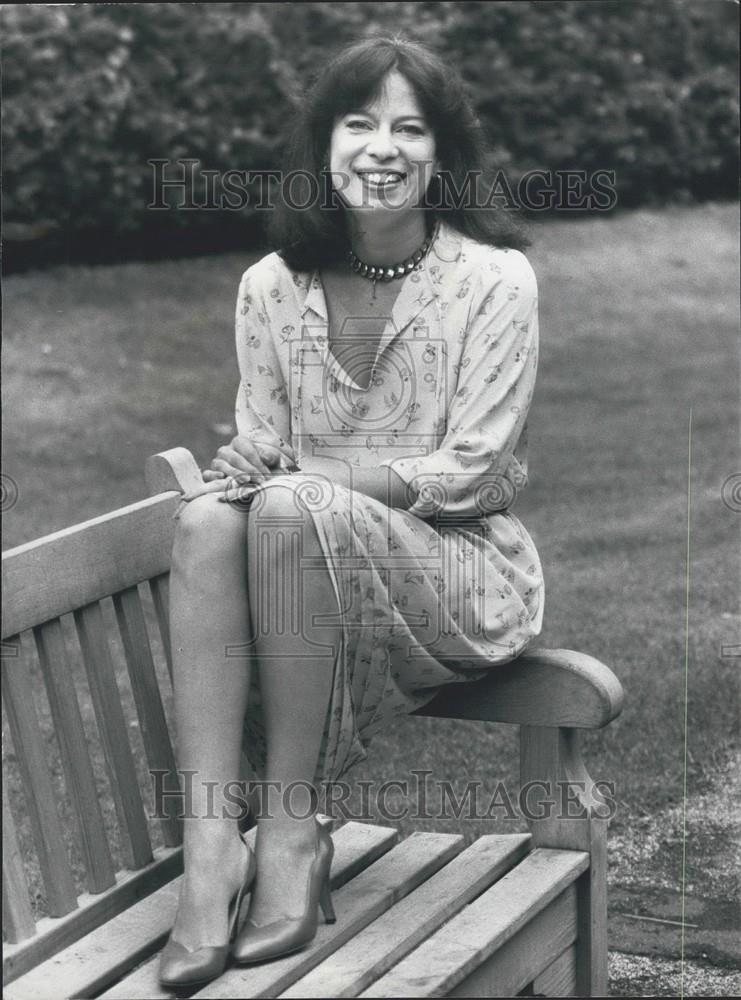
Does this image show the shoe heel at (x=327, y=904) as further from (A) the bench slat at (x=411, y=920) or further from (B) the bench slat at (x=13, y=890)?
(B) the bench slat at (x=13, y=890)

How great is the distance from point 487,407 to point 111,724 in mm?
836

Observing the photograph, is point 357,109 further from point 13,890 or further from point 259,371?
point 13,890

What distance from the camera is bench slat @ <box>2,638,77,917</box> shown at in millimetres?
2467

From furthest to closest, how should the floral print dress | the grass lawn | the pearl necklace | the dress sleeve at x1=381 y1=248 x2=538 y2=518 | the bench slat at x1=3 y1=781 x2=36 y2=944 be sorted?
the grass lawn
the pearl necklace
the dress sleeve at x1=381 y1=248 x2=538 y2=518
the floral print dress
the bench slat at x1=3 y1=781 x2=36 y2=944

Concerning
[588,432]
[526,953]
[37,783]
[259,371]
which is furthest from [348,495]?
[588,432]

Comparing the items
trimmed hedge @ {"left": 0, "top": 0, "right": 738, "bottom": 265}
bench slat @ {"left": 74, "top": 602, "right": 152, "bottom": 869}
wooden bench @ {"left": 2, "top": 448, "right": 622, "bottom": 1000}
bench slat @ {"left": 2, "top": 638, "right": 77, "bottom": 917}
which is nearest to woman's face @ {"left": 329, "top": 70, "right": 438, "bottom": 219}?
wooden bench @ {"left": 2, "top": 448, "right": 622, "bottom": 1000}

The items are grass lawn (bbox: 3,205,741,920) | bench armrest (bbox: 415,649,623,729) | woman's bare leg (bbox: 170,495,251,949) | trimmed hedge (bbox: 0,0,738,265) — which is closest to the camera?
woman's bare leg (bbox: 170,495,251,949)

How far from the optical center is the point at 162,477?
119 inches

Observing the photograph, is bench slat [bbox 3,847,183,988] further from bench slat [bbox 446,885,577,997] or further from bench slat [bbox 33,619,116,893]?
bench slat [bbox 446,885,577,997]

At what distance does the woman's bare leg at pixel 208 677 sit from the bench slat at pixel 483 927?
0.30m

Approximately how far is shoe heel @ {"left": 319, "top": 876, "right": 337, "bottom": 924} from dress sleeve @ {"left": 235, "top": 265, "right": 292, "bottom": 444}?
838mm

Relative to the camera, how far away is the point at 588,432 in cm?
713

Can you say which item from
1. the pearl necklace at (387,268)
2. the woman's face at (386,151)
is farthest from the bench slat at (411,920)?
the woman's face at (386,151)

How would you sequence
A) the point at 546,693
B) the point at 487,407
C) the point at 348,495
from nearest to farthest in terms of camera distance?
the point at 348,495 → the point at 487,407 → the point at 546,693
